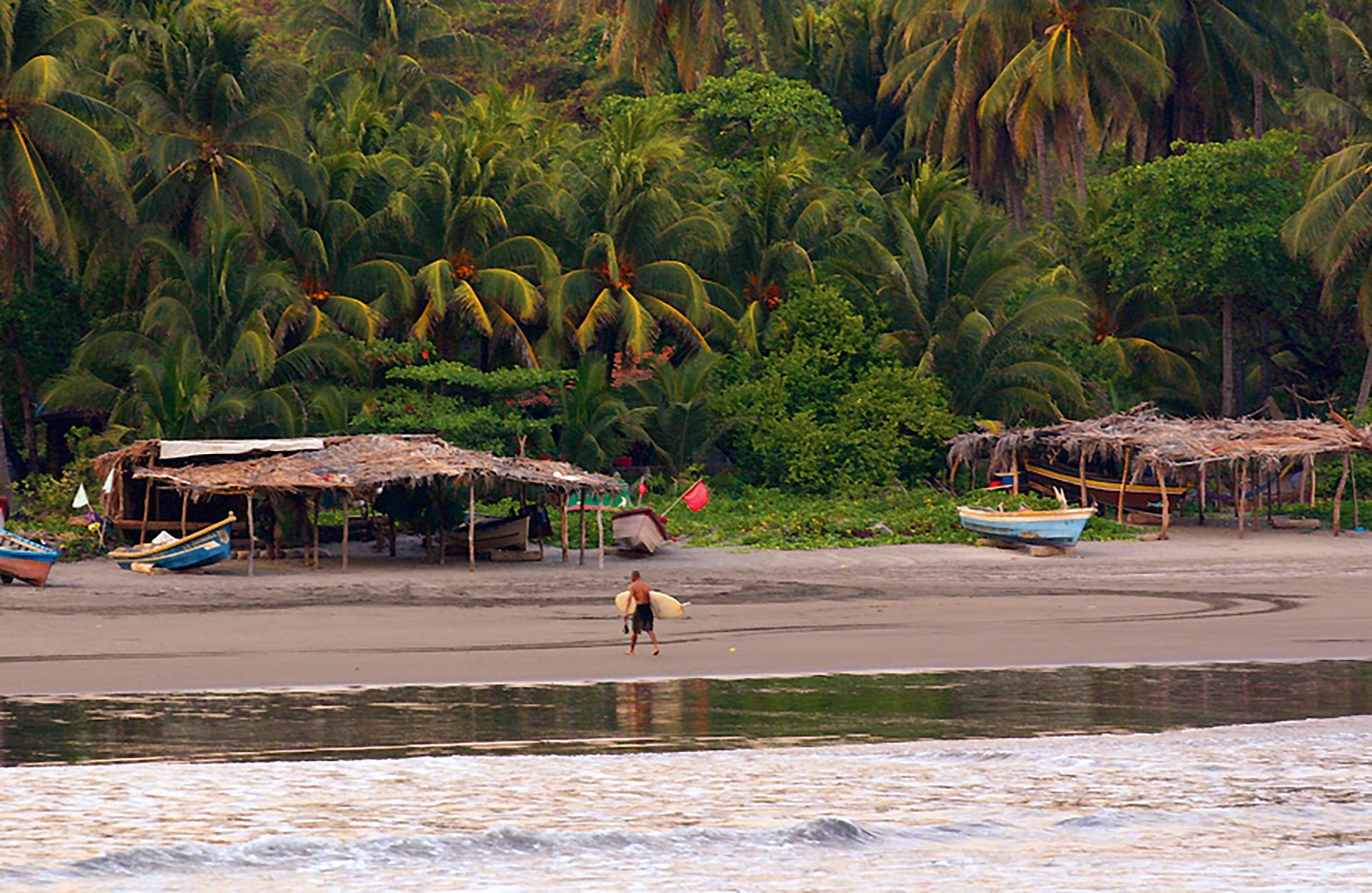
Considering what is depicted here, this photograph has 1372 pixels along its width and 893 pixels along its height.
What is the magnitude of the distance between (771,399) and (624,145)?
6544 millimetres

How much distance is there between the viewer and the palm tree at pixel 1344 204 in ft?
126

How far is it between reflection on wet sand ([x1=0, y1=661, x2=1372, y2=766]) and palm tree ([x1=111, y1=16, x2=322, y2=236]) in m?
20.9

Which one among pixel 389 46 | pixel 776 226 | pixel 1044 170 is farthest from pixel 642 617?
pixel 389 46

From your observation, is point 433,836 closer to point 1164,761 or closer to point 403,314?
point 1164,761

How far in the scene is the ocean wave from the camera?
9.84 metres

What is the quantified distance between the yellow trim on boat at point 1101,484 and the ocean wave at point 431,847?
26005 millimetres

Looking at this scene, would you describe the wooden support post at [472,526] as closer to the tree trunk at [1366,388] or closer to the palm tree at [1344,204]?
the palm tree at [1344,204]

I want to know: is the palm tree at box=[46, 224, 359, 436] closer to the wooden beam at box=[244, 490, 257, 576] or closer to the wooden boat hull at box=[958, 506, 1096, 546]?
the wooden beam at box=[244, 490, 257, 576]

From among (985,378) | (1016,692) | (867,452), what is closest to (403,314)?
(867,452)

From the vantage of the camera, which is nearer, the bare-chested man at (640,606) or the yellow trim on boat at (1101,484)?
the bare-chested man at (640,606)

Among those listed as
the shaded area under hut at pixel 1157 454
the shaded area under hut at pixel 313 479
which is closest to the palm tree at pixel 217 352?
the shaded area under hut at pixel 313 479

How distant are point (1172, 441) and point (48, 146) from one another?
21902 mm

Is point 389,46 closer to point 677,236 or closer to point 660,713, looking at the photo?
point 677,236

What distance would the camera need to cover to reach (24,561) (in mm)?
24094
